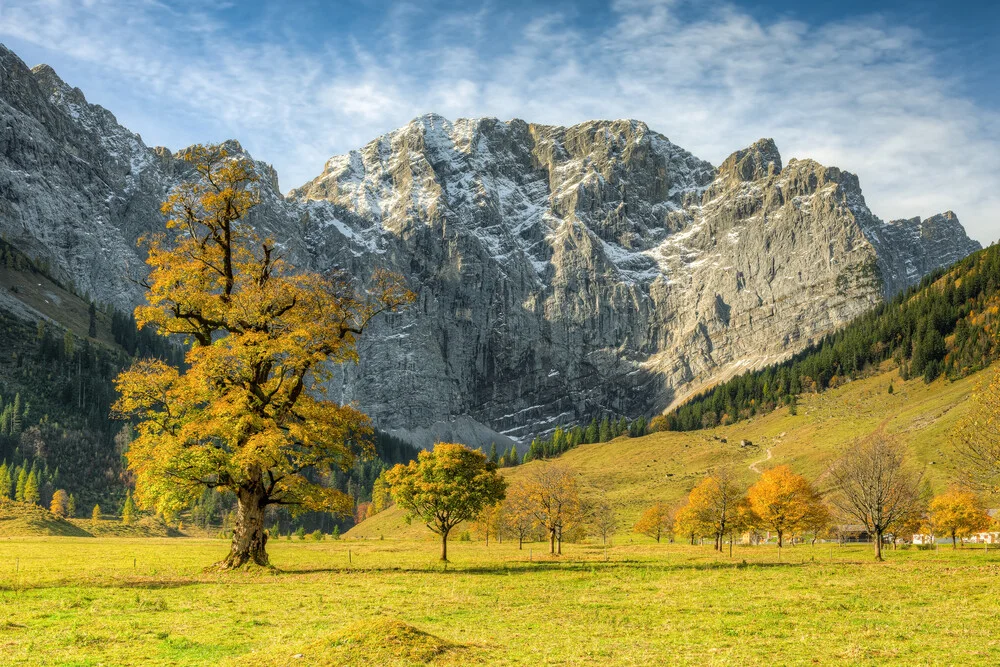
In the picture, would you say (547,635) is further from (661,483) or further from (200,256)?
(661,483)

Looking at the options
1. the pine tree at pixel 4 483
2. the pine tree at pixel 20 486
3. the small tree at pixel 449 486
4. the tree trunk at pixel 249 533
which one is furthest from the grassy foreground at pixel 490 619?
the pine tree at pixel 20 486

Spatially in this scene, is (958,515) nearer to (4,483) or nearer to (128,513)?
(128,513)

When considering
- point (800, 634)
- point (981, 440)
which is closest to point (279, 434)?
point (800, 634)

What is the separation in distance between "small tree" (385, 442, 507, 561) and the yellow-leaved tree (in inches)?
927

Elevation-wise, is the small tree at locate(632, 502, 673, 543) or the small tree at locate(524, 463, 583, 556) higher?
the small tree at locate(524, 463, 583, 556)

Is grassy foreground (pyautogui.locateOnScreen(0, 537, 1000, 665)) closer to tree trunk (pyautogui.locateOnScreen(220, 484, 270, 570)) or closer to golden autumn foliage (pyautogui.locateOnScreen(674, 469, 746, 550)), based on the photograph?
tree trunk (pyautogui.locateOnScreen(220, 484, 270, 570))

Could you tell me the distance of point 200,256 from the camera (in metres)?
39.9

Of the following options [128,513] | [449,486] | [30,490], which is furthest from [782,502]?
[30,490]

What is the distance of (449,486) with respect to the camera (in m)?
63.9

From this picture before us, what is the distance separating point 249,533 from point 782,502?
67.1 meters

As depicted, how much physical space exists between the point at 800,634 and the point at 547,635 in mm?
6976

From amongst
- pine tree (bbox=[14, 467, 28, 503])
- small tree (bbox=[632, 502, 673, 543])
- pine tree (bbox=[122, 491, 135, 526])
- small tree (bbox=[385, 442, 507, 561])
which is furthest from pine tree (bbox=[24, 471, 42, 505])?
small tree (bbox=[385, 442, 507, 561])

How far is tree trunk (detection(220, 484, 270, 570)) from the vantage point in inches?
1485

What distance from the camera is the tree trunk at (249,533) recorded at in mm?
A: 37719
